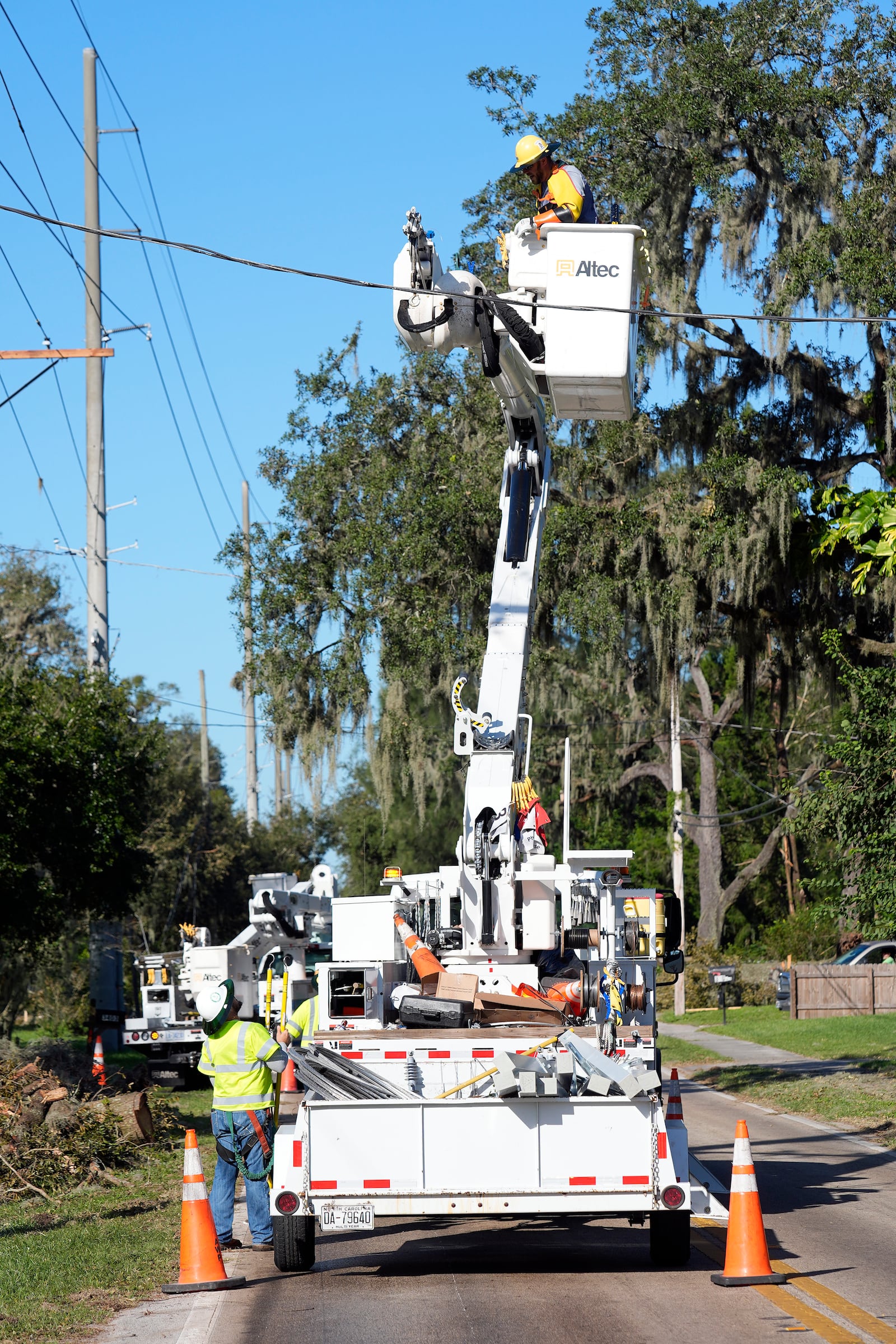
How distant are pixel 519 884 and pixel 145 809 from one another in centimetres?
1450

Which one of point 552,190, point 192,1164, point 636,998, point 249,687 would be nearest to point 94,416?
point 249,687

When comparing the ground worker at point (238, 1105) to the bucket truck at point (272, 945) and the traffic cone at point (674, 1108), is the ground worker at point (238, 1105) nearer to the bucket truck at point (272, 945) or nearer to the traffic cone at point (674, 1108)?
the traffic cone at point (674, 1108)

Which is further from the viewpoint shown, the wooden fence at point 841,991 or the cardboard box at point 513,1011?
the wooden fence at point 841,991

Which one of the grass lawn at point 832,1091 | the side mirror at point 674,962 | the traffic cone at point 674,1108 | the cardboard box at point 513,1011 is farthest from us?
the grass lawn at point 832,1091

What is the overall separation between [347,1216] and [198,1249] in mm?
932

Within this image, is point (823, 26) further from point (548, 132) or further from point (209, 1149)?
point (209, 1149)

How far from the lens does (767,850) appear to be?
47094 mm

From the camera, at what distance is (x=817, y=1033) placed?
27703 mm

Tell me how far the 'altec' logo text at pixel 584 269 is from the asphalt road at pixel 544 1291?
645 centimetres

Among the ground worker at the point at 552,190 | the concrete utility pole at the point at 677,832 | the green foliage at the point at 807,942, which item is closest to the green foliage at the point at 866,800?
the concrete utility pole at the point at 677,832

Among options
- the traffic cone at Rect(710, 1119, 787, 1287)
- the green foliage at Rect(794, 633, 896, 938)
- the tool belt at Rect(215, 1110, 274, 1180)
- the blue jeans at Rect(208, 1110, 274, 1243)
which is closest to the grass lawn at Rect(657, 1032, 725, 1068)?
the green foliage at Rect(794, 633, 896, 938)

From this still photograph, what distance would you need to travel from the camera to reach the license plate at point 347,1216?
8.51 m

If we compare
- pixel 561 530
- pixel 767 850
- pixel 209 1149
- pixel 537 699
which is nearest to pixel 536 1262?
pixel 209 1149

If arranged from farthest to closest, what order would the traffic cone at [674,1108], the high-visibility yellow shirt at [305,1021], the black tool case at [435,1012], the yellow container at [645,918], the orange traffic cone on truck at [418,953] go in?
the yellow container at [645,918] → the orange traffic cone on truck at [418,953] → the high-visibility yellow shirt at [305,1021] → the black tool case at [435,1012] → the traffic cone at [674,1108]
